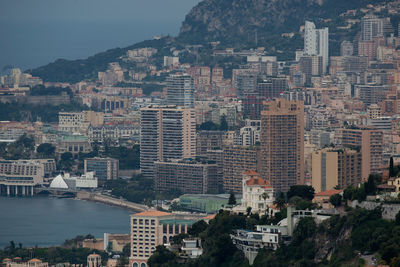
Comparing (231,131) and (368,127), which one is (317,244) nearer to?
(368,127)

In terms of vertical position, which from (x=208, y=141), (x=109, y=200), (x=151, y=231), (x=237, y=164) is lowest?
(x=109, y=200)

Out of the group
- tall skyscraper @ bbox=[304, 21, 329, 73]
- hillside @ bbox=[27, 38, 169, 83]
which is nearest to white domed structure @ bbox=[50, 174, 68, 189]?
tall skyscraper @ bbox=[304, 21, 329, 73]

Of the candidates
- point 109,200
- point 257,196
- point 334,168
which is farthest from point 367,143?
point 257,196

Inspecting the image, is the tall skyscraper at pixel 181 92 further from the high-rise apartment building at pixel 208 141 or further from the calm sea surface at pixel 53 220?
the calm sea surface at pixel 53 220

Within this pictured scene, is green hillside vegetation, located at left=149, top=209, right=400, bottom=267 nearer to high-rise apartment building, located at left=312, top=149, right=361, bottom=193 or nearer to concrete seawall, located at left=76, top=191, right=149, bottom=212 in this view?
high-rise apartment building, located at left=312, top=149, right=361, bottom=193

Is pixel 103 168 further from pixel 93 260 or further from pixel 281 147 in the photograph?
pixel 93 260
